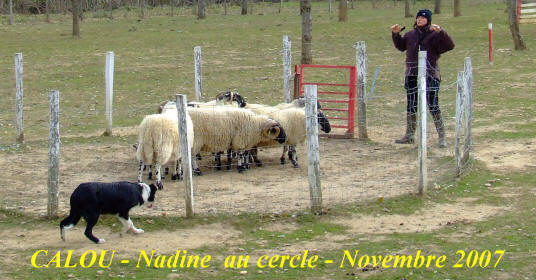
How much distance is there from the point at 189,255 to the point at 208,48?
19.0 m

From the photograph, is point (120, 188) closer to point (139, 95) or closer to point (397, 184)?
point (397, 184)

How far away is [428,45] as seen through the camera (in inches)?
496

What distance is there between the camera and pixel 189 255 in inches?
304

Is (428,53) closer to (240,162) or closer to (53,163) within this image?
(240,162)

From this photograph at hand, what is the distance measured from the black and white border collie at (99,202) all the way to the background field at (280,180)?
0.21 m

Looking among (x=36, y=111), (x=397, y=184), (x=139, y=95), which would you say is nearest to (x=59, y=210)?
(x=397, y=184)

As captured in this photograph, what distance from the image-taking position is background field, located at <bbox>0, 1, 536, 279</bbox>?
26.1 feet

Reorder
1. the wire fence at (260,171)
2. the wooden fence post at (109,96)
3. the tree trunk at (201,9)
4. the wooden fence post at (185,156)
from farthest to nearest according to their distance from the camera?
the tree trunk at (201,9), the wooden fence post at (109,96), the wire fence at (260,171), the wooden fence post at (185,156)

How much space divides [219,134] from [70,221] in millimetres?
3692

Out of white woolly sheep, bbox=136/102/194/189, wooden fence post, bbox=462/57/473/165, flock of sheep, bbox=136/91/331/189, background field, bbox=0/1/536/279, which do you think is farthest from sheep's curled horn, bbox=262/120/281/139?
wooden fence post, bbox=462/57/473/165

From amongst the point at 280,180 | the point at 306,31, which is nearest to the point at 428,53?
the point at 280,180

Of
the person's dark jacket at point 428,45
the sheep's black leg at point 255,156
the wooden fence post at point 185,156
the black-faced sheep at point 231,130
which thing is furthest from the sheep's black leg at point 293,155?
the wooden fence post at point 185,156

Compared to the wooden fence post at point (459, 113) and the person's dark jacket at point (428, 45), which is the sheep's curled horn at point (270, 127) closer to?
the person's dark jacket at point (428, 45)

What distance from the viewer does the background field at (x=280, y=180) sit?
7.94 meters
